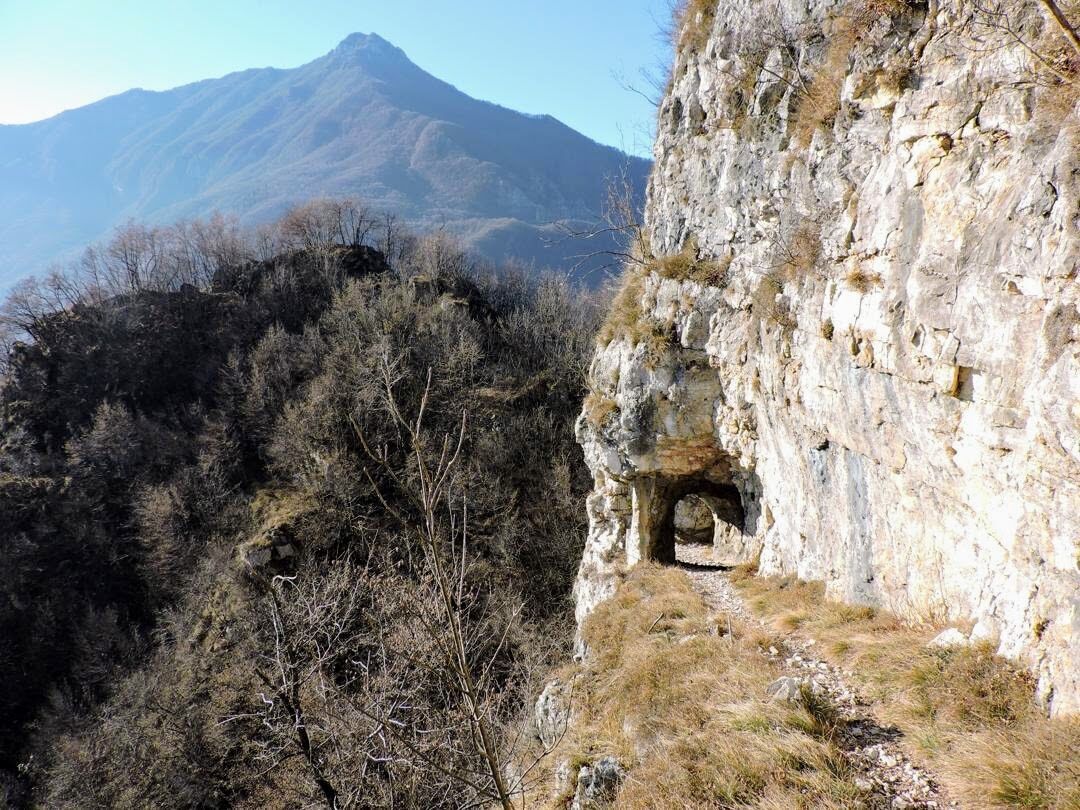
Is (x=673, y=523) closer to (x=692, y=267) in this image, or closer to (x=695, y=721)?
(x=692, y=267)

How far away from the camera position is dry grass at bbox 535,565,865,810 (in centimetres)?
487

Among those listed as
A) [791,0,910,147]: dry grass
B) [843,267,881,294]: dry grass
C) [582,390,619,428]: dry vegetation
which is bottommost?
[582,390,619,428]: dry vegetation

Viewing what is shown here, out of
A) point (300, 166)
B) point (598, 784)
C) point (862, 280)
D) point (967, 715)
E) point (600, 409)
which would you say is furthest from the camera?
point (300, 166)

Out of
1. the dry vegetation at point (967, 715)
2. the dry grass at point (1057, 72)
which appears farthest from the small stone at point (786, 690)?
the dry grass at point (1057, 72)

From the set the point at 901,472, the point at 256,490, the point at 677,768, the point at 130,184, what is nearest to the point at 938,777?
the point at 677,768

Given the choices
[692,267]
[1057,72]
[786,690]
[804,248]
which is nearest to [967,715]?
[786,690]

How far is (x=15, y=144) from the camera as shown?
172250 mm

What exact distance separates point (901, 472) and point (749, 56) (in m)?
8.28

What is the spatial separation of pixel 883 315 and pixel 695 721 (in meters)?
5.08

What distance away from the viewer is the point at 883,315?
20.2 feet

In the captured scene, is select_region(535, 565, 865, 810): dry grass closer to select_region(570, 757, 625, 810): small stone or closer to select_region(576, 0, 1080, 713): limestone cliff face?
select_region(570, 757, 625, 810): small stone

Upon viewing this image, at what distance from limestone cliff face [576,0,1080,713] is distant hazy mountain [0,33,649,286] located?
84272 millimetres

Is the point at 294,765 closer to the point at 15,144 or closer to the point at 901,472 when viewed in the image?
the point at 901,472

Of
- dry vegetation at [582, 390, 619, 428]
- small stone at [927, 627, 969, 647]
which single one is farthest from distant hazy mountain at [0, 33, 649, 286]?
small stone at [927, 627, 969, 647]
